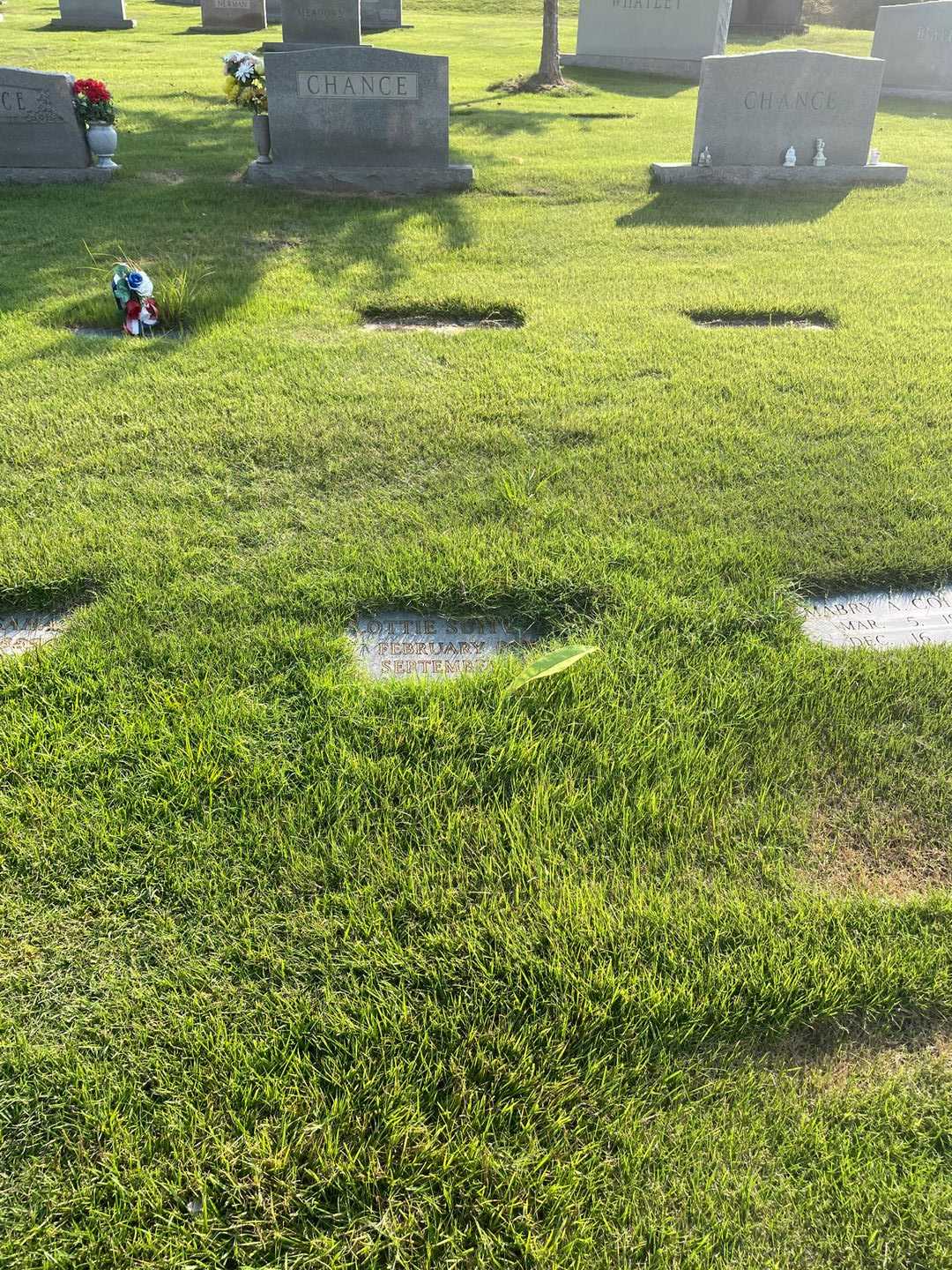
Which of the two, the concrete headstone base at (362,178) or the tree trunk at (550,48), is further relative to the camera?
the tree trunk at (550,48)

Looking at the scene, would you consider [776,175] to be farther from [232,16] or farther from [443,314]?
[232,16]

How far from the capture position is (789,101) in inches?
366

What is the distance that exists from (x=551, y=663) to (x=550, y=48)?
16.0m

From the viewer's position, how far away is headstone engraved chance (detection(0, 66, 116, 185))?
328 inches

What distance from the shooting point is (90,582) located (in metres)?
3.14

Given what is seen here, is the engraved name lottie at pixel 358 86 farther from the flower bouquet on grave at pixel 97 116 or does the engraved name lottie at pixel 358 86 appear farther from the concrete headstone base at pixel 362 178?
the flower bouquet on grave at pixel 97 116

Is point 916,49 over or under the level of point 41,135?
over

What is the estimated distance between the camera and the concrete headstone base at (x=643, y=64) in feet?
58.1

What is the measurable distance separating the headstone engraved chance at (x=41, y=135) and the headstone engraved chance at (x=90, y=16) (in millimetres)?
15750

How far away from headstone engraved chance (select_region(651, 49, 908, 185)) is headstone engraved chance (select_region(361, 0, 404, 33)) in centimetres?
1575

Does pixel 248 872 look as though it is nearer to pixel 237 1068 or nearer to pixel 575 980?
pixel 237 1068

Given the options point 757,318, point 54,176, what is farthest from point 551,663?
point 54,176

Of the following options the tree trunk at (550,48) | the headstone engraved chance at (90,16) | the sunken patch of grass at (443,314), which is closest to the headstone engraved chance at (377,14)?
the headstone engraved chance at (90,16)

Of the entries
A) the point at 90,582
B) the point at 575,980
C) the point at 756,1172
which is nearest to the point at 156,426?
the point at 90,582
